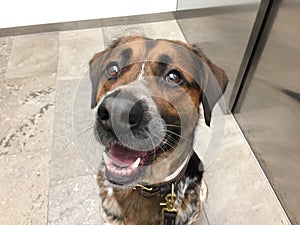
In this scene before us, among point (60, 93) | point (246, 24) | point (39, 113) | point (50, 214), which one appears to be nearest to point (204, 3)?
point (246, 24)

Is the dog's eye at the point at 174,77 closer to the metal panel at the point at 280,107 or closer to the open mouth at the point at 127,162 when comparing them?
the open mouth at the point at 127,162

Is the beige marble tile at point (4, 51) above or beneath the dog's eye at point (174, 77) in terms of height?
beneath

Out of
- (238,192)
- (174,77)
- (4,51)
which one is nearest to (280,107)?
(238,192)

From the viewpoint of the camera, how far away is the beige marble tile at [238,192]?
167cm

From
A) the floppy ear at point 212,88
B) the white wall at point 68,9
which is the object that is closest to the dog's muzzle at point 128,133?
the floppy ear at point 212,88

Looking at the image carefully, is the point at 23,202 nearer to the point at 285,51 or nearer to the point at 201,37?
the point at 285,51

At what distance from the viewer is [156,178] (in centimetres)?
119

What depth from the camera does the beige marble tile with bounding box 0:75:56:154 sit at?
1.94m

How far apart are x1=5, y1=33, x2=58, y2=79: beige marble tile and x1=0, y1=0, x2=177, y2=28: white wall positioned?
0.48 feet

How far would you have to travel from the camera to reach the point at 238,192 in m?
1.76

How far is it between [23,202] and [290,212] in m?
1.43

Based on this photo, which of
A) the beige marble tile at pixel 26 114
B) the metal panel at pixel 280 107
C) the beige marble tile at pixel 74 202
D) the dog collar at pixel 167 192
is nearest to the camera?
the dog collar at pixel 167 192

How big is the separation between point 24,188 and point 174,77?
113cm

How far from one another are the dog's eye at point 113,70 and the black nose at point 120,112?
10.3 inches
